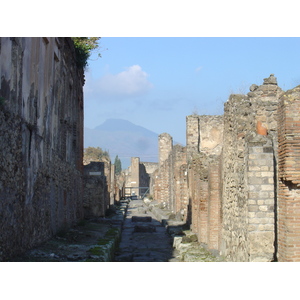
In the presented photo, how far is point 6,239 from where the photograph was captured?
766 centimetres

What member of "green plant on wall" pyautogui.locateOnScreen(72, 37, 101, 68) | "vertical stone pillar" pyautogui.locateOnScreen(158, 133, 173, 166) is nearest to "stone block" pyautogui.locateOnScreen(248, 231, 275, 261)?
"green plant on wall" pyautogui.locateOnScreen(72, 37, 101, 68)

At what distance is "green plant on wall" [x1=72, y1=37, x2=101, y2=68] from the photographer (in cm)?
1900

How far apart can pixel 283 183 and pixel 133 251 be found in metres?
7.37

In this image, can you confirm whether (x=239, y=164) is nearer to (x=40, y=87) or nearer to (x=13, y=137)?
(x=13, y=137)

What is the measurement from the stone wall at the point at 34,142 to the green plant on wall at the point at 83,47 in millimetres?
1037

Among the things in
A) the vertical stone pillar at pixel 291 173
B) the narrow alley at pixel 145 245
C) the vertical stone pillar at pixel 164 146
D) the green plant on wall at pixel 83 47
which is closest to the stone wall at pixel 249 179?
the vertical stone pillar at pixel 291 173

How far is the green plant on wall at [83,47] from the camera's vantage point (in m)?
19.0

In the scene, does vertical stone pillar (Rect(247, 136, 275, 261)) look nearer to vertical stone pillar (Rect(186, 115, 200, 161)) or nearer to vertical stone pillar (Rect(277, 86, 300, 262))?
vertical stone pillar (Rect(277, 86, 300, 262))

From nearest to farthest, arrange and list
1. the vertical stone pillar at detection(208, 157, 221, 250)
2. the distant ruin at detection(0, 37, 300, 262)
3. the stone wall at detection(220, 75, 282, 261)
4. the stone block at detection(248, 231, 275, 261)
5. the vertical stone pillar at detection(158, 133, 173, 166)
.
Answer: the distant ruin at detection(0, 37, 300, 262) → the stone block at detection(248, 231, 275, 261) → the stone wall at detection(220, 75, 282, 261) → the vertical stone pillar at detection(208, 157, 221, 250) → the vertical stone pillar at detection(158, 133, 173, 166)

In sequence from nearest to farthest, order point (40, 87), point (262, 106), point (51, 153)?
1. point (262, 106)
2. point (40, 87)
3. point (51, 153)

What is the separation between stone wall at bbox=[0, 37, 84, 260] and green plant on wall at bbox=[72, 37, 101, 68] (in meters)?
1.04

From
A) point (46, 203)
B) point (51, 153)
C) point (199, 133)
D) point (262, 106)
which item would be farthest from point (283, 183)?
point (199, 133)

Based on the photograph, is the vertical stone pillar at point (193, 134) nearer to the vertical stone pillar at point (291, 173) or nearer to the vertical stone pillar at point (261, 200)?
the vertical stone pillar at point (261, 200)

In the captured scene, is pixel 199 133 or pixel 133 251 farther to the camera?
pixel 199 133
